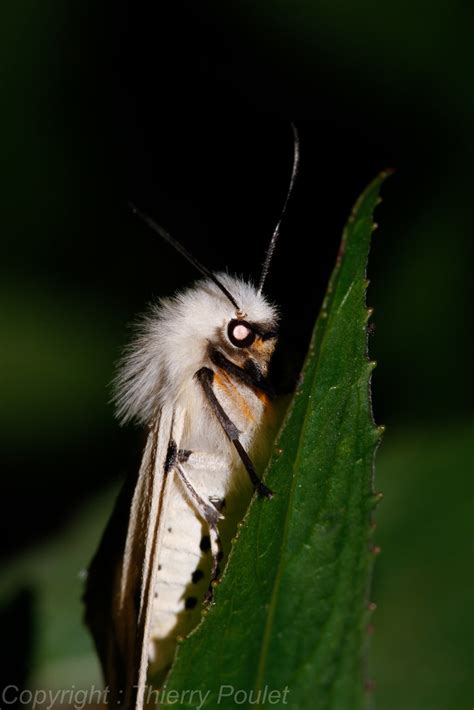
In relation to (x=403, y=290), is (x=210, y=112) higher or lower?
higher

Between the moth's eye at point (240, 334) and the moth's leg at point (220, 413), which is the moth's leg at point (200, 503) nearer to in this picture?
the moth's leg at point (220, 413)

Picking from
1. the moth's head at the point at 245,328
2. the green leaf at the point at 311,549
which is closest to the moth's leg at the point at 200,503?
the moth's head at the point at 245,328

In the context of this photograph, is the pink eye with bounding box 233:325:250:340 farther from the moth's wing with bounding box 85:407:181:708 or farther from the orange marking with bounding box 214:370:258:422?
the moth's wing with bounding box 85:407:181:708

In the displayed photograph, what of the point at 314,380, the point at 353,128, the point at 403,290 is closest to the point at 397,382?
the point at 403,290

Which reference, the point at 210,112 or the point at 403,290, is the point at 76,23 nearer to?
the point at 210,112

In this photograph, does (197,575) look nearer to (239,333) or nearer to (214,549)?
(214,549)

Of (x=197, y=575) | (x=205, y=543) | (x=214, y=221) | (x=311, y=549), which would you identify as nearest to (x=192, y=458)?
(x=205, y=543)
